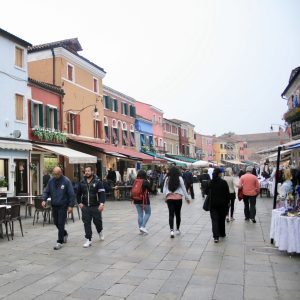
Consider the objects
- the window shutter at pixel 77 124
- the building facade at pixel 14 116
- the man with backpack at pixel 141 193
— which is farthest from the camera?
the window shutter at pixel 77 124

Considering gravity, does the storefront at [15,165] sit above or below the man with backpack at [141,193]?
above

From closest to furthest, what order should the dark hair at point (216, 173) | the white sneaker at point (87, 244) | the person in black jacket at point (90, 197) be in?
the white sneaker at point (87, 244) < the person in black jacket at point (90, 197) < the dark hair at point (216, 173)

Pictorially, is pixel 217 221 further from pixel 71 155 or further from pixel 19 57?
pixel 19 57

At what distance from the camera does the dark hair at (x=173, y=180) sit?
8672 mm

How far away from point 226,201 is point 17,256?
4.21 metres

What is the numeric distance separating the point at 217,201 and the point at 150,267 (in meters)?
2.62

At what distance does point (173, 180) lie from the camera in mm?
8727

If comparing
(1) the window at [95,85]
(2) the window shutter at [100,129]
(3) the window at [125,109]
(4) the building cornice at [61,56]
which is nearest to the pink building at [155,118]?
(3) the window at [125,109]

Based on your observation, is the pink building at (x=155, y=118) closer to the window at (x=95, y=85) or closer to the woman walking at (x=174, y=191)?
the window at (x=95, y=85)

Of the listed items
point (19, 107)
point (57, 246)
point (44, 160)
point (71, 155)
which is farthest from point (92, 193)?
point (44, 160)

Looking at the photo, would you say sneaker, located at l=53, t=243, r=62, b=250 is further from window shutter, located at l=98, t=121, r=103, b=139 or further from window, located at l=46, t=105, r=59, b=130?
window shutter, located at l=98, t=121, r=103, b=139

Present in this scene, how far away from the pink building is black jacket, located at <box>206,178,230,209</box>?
3340cm

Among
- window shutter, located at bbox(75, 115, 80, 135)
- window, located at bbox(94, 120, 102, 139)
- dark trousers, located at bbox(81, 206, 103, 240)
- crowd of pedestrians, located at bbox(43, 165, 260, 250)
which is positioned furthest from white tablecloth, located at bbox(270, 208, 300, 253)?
window, located at bbox(94, 120, 102, 139)

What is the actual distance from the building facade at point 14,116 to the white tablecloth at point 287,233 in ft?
41.6
